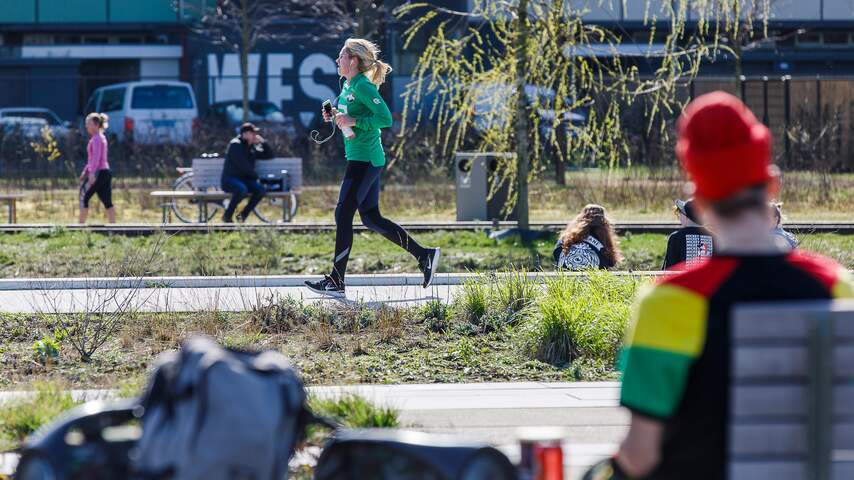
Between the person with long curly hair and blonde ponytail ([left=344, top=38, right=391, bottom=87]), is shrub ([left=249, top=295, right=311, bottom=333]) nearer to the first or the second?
the person with long curly hair

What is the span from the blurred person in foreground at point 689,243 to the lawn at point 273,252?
3271 millimetres

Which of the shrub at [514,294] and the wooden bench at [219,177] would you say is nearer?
the shrub at [514,294]

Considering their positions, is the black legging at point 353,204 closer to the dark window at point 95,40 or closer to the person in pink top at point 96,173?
the person in pink top at point 96,173

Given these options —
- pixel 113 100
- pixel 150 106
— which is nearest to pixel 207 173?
pixel 150 106

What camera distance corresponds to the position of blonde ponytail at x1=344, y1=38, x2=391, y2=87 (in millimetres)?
9883

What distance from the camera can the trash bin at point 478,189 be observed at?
54.0 ft

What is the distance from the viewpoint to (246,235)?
544 inches

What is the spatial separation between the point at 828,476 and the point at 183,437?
63.6 inches

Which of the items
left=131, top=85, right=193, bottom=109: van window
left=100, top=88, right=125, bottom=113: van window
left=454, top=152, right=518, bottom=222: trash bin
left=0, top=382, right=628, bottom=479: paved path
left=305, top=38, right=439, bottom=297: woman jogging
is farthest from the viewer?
left=100, top=88, right=125, bottom=113: van window

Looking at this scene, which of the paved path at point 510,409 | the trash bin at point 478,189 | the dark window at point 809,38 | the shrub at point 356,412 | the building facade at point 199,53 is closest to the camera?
A: the shrub at point 356,412

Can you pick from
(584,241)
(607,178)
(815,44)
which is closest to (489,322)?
(584,241)

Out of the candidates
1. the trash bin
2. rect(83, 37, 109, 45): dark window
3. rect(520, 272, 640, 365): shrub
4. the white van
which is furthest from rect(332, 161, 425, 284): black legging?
rect(83, 37, 109, 45): dark window

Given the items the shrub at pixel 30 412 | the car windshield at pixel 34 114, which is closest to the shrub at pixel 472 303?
the shrub at pixel 30 412

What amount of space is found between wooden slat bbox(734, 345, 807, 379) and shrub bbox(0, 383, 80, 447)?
3.38 m
